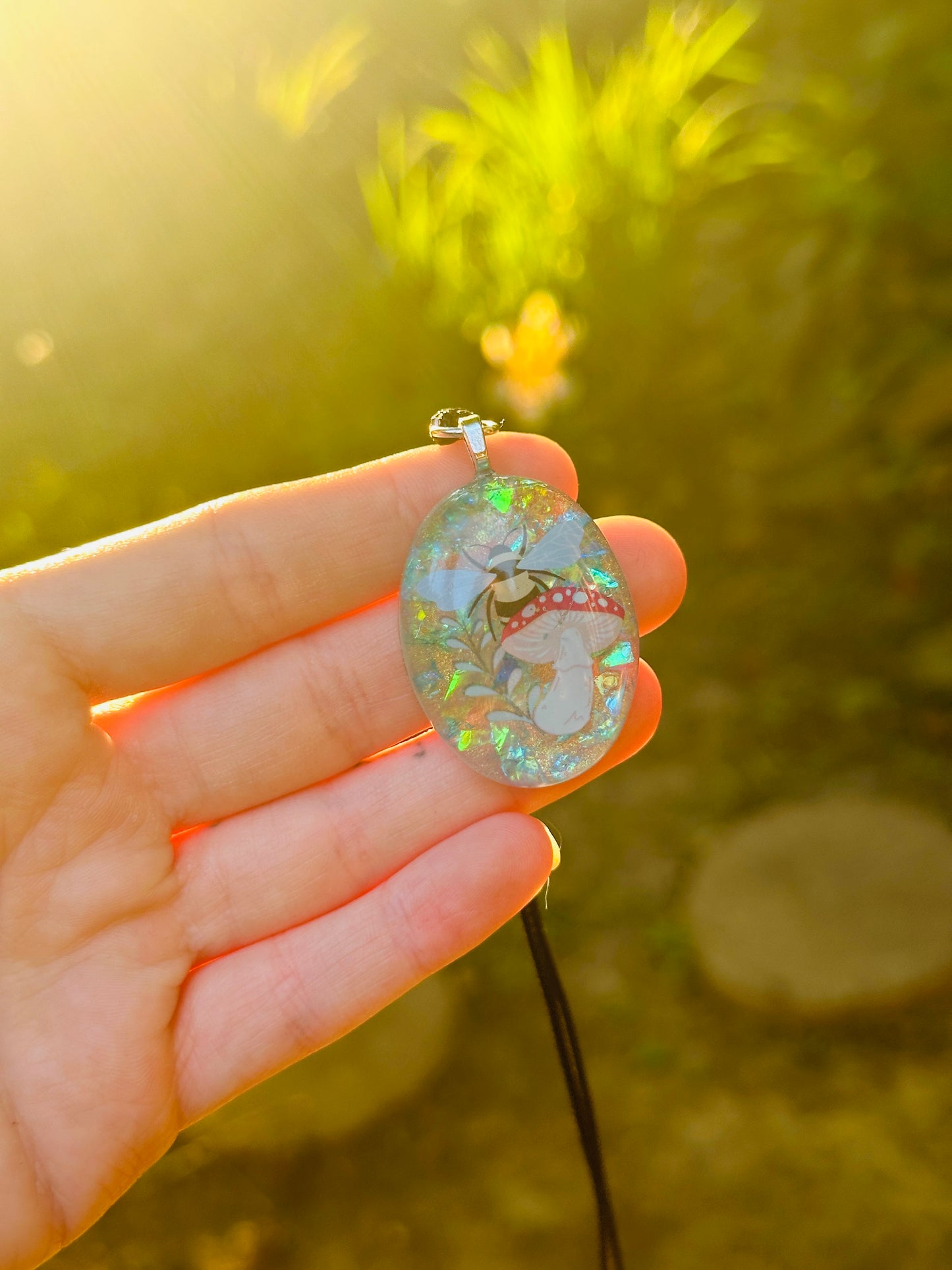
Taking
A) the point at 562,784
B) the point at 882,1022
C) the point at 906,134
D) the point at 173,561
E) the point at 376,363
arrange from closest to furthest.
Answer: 1. the point at 173,561
2. the point at 562,784
3. the point at 882,1022
4. the point at 906,134
5. the point at 376,363

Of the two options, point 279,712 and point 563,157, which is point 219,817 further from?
point 563,157

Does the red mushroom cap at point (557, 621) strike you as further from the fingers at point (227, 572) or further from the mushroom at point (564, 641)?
the fingers at point (227, 572)

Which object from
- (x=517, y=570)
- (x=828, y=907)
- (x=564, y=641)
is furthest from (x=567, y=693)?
(x=828, y=907)

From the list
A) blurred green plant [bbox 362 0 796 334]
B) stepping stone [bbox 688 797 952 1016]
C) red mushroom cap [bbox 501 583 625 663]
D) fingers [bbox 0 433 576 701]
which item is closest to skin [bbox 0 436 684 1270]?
fingers [bbox 0 433 576 701]

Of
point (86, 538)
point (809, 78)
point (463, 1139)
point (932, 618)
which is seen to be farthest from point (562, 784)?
point (809, 78)

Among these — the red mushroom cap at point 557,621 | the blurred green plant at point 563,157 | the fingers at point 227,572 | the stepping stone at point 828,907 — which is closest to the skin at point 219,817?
the fingers at point 227,572

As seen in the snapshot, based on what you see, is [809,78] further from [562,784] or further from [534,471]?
[562,784]
